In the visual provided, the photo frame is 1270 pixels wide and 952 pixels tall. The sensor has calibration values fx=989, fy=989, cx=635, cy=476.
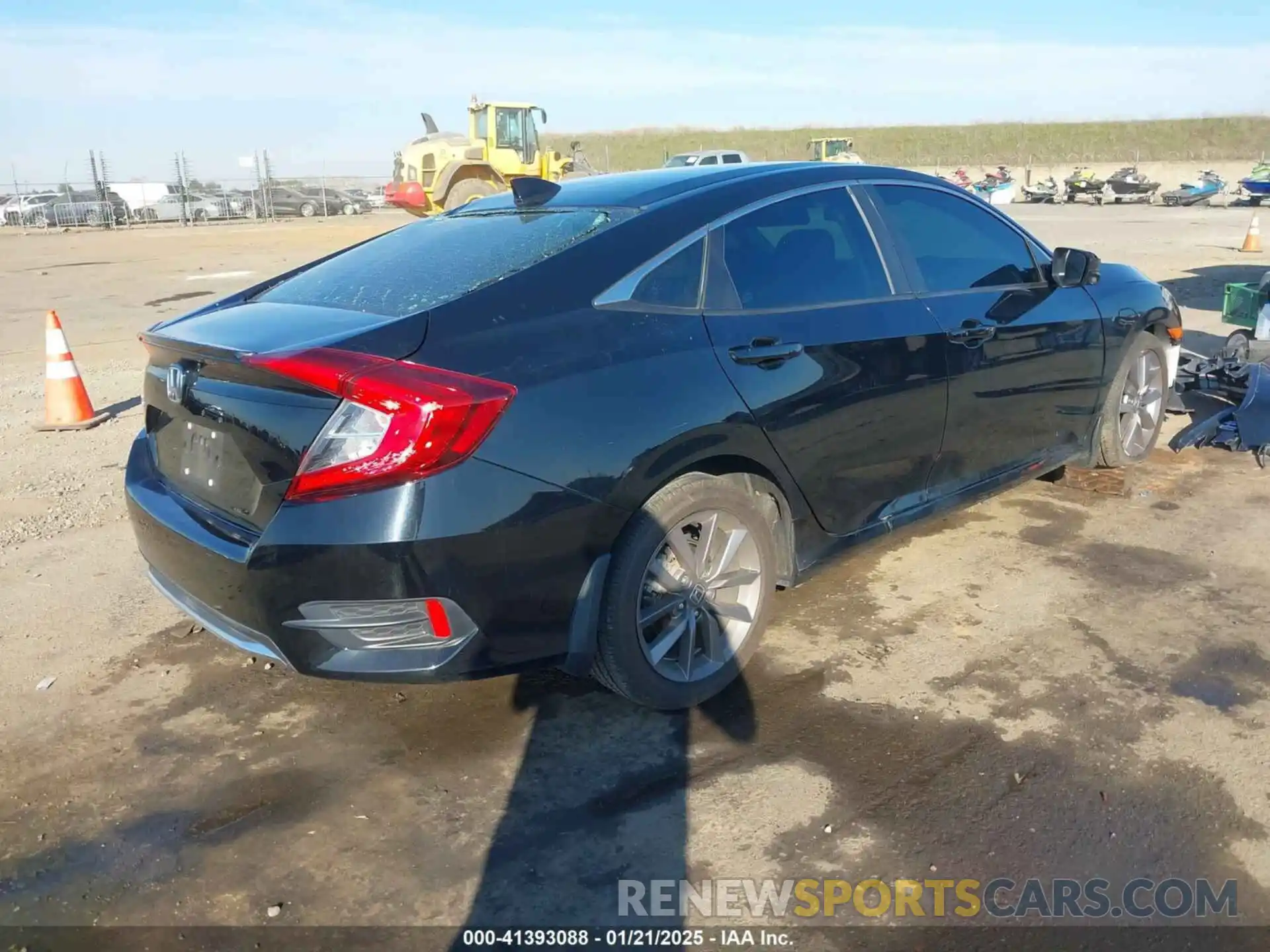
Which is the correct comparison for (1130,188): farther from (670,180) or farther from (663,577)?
(663,577)

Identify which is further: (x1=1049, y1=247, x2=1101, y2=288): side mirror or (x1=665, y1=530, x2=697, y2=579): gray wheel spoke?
(x1=1049, y1=247, x2=1101, y2=288): side mirror

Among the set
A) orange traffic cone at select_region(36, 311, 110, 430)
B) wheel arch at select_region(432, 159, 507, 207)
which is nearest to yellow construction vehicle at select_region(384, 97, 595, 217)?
wheel arch at select_region(432, 159, 507, 207)

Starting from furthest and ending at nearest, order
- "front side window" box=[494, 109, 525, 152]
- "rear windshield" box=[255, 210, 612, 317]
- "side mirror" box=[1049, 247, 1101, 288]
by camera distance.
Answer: "front side window" box=[494, 109, 525, 152] → "side mirror" box=[1049, 247, 1101, 288] → "rear windshield" box=[255, 210, 612, 317]

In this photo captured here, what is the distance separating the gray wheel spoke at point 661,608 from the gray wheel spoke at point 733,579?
5.5 inches

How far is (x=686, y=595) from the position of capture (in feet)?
10.5

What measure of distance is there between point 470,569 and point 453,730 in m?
0.84

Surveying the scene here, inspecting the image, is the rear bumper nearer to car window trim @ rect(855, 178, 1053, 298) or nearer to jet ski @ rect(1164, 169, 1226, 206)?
car window trim @ rect(855, 178, 1053, 298)

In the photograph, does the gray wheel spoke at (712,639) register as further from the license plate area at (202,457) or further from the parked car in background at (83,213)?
the parked car in background at (83,213)

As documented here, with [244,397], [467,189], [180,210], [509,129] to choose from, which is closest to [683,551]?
[244,397]

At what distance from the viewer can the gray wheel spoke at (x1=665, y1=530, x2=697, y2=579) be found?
306 cm

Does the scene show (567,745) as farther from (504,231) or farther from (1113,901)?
(504,231)

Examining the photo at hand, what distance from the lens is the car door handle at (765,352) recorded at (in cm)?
315


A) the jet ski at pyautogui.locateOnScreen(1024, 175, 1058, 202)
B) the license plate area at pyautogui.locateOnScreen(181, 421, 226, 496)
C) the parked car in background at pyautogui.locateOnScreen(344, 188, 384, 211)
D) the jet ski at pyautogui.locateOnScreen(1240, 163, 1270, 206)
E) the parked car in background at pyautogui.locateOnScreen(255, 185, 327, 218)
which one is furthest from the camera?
the parked car in background at pyautogui.locateOnScreen(344, 188, 384, 211)

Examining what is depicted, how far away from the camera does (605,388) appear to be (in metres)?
2.80
